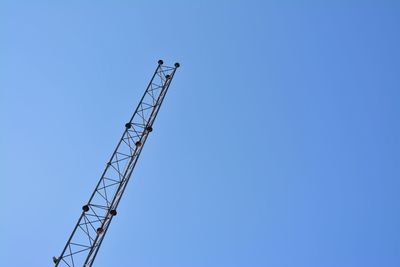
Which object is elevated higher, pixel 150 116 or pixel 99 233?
pixel 150 116

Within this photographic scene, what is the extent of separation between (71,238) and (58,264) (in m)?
1.88

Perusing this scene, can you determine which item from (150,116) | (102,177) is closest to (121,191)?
(102,177)

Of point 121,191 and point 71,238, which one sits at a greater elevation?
point 121,191

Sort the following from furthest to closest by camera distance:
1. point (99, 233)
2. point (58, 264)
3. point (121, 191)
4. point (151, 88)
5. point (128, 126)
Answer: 1. point (151, 88)
2. point (128, 126)
3. point (121, 191)
4. point (99, 233)
5. point (58, 264)

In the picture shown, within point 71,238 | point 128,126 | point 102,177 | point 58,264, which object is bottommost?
point 58,264

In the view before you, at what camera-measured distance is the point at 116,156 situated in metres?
32.9

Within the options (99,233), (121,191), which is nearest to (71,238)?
(99,233)

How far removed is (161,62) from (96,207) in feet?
46.9

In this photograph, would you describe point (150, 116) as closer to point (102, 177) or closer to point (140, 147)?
point (140, 147)

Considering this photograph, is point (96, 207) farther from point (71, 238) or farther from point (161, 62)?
point (161, 62)

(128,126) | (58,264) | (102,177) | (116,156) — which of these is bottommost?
(58,264)

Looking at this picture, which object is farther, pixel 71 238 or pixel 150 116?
pixel 150 116

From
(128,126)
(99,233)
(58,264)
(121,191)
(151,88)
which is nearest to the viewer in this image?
(58,264)

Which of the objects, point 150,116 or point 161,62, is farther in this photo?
point 161,62
